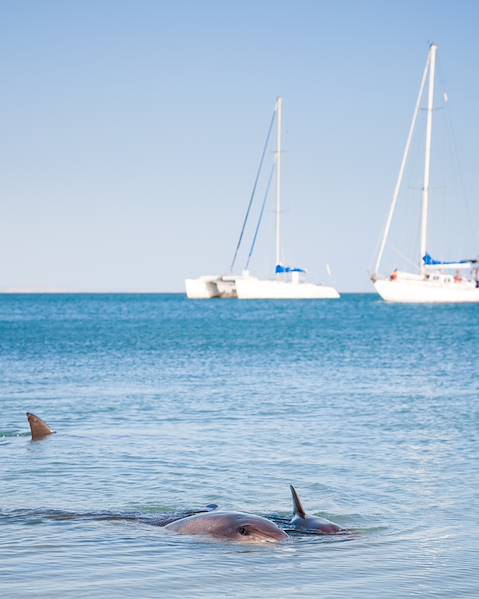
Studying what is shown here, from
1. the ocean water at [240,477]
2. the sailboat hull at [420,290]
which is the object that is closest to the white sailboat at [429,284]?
the sailboat hull at [420,290]

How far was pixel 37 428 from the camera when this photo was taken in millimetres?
18781

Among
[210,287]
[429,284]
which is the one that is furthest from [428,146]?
[210,287]

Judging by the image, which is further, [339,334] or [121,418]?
[339,334]

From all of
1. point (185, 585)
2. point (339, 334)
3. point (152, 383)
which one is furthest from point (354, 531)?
point (339, 334)

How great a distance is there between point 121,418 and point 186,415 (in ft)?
4.77

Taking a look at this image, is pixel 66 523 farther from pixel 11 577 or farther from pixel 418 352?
pixel 418 352

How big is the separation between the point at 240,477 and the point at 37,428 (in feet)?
17.1

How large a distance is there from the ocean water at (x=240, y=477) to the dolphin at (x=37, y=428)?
24 centimetres

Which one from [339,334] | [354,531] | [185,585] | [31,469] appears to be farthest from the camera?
[339,334]

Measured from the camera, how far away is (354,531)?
1136cm

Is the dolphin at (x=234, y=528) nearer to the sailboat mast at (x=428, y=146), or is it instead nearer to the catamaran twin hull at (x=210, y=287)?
the sailboat mast at (x=428, y=146)

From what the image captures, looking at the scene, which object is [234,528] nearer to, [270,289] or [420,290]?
[420,290]

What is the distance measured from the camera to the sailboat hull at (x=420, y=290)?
117 meters

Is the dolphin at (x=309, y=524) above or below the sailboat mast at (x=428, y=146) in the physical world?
below
